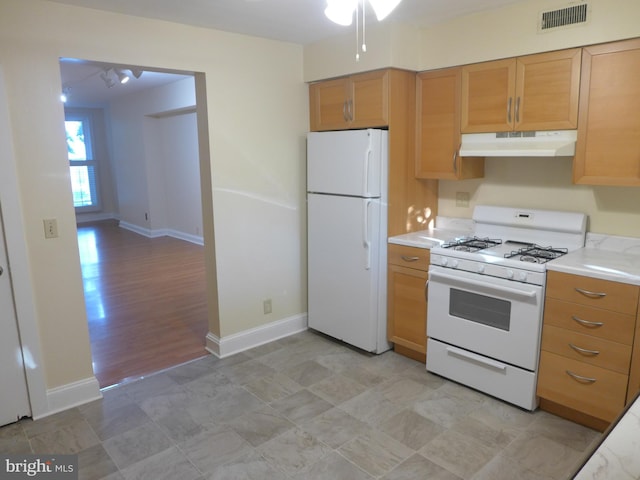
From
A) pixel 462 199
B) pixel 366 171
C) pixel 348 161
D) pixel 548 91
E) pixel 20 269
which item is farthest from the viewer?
pixel 462 199

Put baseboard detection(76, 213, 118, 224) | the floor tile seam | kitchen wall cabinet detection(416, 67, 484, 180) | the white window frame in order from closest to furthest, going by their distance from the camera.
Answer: the floor tile seam < kitchen wall cabinet detection(416, 67, 484, 180) < the white window frame < baseboard detection(76, 213, 118, 224)

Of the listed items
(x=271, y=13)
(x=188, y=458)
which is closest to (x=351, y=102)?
(x=271, y=13)

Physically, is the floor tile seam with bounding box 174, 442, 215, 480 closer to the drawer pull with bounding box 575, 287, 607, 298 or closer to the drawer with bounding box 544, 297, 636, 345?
the drawer with bounding box 544, 297, 636, 345

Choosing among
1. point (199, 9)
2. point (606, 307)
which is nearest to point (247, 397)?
point (606, 307)

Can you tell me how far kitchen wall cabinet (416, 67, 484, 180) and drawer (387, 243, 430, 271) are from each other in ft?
1.88

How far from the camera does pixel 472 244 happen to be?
124 inches

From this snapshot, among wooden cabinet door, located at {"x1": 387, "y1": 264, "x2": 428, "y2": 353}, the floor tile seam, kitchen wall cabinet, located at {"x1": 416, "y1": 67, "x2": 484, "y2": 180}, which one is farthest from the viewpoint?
wooden cabinet door, located at {"x1": 387, "y1": 264, "x2": 428, "y2": 353}

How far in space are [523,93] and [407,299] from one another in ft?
5.16

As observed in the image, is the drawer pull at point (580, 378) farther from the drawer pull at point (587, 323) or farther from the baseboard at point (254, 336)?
the baseboard at point (254, 336)

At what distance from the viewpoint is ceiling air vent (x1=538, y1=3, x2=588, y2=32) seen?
256cm

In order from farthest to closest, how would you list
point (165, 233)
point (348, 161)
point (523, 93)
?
point (165, 233)
point (348, 161)
point (523, 93)

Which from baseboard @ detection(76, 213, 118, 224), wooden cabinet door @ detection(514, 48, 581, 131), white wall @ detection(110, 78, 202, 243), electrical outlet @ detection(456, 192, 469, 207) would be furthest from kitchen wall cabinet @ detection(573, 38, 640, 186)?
baseboard @ detection(76, 213, 118, 224)

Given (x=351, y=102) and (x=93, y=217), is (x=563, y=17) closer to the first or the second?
(x=351, y=102)

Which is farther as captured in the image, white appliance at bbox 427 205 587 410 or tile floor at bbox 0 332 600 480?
white appliance at bbox 427 205 587 410
